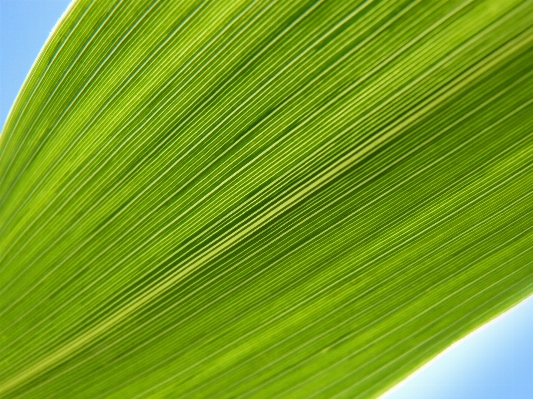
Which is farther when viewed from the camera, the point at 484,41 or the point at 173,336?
the point at 173,336

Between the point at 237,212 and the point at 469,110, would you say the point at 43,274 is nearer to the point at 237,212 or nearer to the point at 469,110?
the point at 237,212

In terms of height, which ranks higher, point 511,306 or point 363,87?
point 363,87

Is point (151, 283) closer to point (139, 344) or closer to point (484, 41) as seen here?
point (139, 344)

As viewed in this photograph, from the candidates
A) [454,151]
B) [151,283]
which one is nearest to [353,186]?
[454,151]

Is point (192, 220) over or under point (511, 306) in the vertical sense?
over

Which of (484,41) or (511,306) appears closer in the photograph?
(484,41)
